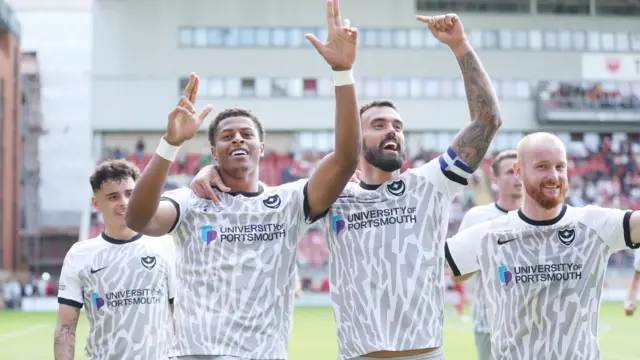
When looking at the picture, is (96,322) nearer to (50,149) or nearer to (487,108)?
(487,108)

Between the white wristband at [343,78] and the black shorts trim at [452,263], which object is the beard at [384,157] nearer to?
the white wristband at [343,78]

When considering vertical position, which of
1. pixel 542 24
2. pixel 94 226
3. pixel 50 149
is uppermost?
pixel 542 24

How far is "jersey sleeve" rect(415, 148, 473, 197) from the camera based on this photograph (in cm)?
512

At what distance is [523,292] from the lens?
5.07 metres

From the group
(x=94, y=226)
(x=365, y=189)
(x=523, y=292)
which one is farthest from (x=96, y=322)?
(x=94, y=226)

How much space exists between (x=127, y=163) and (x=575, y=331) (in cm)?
363

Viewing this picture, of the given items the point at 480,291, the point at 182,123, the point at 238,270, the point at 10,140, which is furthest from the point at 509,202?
the point at 10,140

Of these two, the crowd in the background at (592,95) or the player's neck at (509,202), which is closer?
the player's neck at (509,202)

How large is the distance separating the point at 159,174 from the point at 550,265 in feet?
7.90

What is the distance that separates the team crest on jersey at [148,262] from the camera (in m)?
6.21

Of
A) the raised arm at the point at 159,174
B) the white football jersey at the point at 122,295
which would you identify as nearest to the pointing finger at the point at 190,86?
the raised arm at the point at 159,174

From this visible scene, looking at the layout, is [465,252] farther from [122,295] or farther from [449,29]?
[122,295]

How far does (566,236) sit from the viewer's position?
201 inches

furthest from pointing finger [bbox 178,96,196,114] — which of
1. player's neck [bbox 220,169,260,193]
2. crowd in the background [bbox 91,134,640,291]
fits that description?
crowd in the background [bbox 91,134,640,291]
